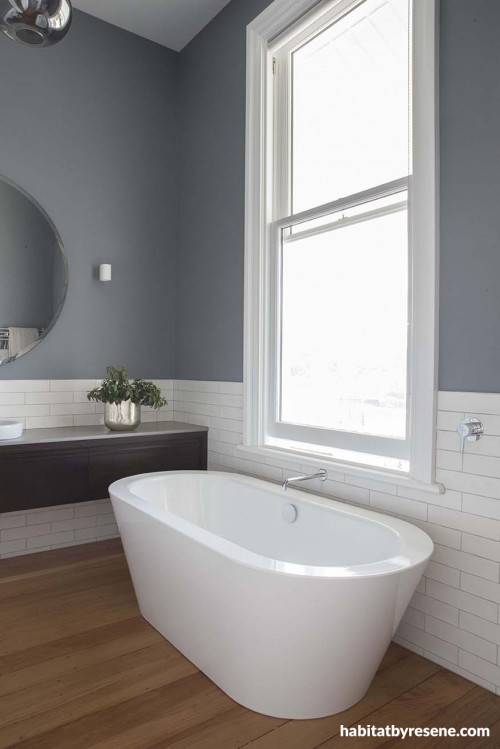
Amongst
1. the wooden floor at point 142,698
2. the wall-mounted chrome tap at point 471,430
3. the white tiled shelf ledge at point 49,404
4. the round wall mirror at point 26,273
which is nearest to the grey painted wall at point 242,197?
the wall-mounted chrome tap at point 471,430

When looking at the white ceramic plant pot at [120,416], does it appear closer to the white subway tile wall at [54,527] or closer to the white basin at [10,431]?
→ the white basin at [10,431]

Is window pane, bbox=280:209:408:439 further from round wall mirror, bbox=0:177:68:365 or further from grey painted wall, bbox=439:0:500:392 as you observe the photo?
round wall mirror, bbox=0:177:68:365

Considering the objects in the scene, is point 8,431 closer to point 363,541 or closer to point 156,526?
point 156,526

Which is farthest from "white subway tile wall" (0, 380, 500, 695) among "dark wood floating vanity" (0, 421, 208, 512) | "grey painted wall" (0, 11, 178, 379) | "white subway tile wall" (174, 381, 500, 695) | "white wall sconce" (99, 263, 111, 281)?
"white wall sconce" (99, 263, 111, 281)

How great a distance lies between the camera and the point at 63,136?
3.49 metres

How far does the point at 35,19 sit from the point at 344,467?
2.15 m

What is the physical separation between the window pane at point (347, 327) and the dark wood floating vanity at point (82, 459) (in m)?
0.76

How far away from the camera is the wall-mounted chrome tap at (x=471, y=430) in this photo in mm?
1979

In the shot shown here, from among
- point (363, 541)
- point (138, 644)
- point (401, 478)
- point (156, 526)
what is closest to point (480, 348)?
point (401, 478)

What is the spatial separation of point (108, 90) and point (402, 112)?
222cm

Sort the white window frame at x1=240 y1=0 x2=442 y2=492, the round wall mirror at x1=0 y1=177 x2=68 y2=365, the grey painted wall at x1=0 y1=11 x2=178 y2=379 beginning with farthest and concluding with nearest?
the grey painted wall at x1=0 y1=11 x2=178 y2=379 < the round wall mirror at x1=0 y1=177 x2=68 y2=365 < the white window frame at x1=240 y1=0 x2=442 y2=492

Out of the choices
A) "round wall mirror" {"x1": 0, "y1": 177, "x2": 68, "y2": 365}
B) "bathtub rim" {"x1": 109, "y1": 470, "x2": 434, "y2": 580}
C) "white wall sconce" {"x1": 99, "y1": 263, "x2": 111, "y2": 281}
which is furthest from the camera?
"white wall sconce" {"x1": 99, "y1": 263, "x2": 111, "y2": 281}

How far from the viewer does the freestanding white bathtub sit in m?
1.65

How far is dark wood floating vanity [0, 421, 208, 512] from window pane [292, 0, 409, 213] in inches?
65.0
